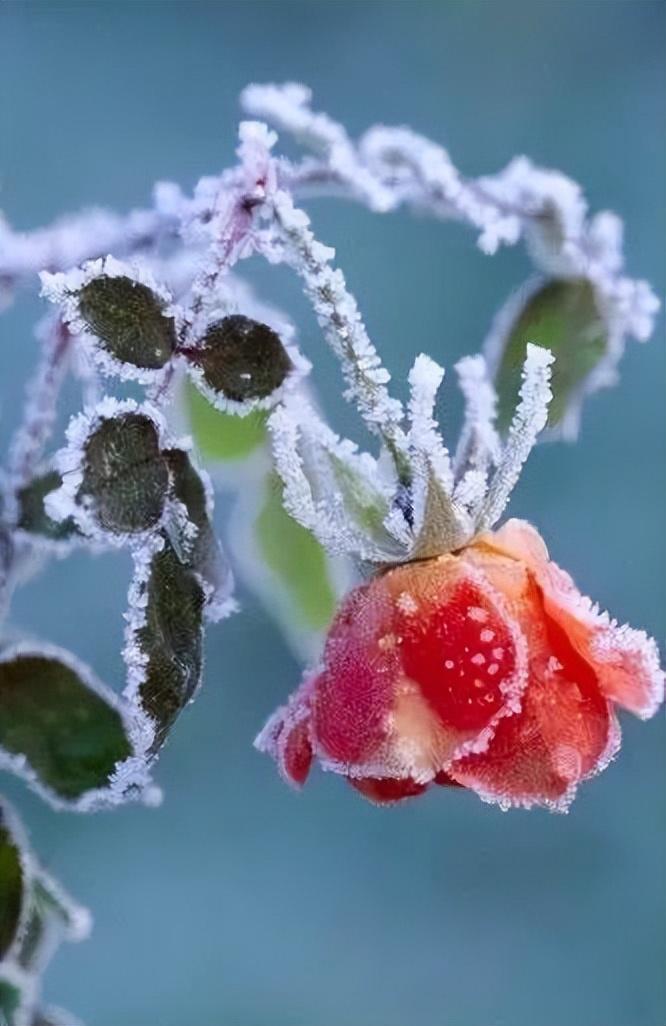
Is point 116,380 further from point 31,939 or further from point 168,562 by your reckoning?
point 31,939

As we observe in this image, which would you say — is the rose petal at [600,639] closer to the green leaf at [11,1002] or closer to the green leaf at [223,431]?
the green leaf at [223,431]

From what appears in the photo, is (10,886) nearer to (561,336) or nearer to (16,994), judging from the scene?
(16,994)

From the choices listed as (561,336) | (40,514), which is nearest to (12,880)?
(40,514)

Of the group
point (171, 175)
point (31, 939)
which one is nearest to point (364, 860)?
point (31, 939)

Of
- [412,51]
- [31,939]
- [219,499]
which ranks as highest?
[412,51]

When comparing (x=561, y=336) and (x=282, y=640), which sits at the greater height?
(x=561, y=336)

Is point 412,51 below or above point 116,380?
above

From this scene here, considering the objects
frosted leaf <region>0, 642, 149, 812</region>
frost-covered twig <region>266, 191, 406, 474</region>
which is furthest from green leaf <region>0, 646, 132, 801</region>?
frost-covered twig <region>266, 191, 406, 474</region>
